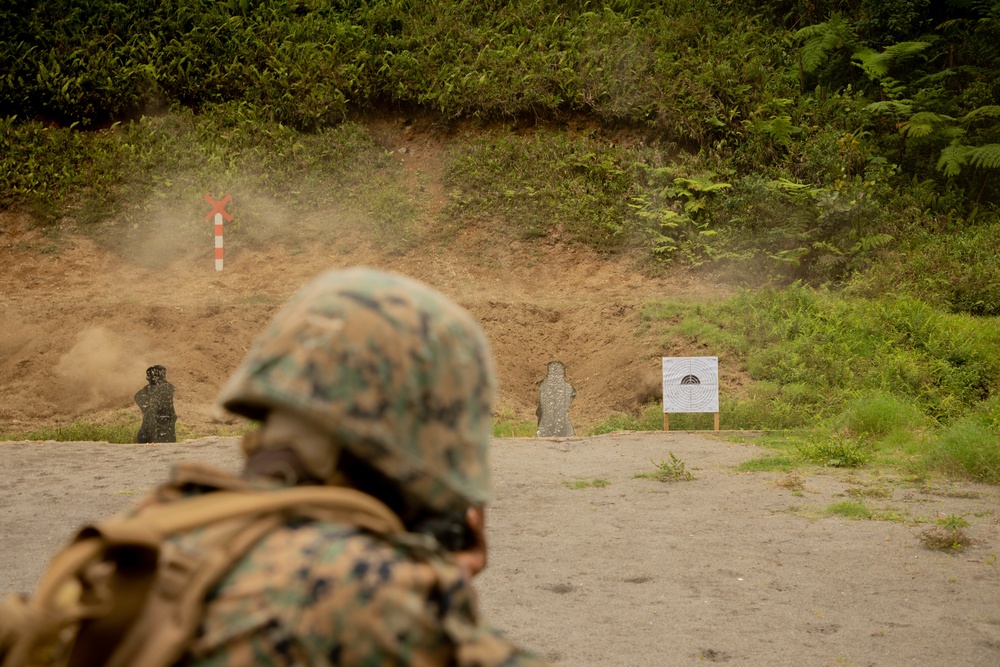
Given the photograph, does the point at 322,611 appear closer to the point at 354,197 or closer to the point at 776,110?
the point at 354,197

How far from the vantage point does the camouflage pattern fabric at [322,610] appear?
1075 millimetres

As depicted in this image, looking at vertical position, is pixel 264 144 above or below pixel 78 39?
below

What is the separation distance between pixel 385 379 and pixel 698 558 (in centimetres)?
630

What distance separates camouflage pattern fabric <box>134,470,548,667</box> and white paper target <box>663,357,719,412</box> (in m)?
12.6

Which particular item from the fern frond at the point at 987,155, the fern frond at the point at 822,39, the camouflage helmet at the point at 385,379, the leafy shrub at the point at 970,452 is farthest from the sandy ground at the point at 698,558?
the fern frond at the point at 822,39

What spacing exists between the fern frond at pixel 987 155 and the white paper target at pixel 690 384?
31.8 feet

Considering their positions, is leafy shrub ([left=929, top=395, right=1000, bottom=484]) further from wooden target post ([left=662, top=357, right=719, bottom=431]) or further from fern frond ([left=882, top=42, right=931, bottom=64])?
fern frond ([left=882, top=42, right=931, bottom=64])

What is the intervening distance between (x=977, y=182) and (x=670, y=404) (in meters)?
11.7

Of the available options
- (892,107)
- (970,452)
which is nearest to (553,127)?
(892,107)

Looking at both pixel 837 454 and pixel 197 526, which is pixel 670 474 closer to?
pixel 837 454

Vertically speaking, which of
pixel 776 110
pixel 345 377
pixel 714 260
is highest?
pixel 776 110

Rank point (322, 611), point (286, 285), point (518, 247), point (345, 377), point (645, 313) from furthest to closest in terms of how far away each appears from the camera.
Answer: point (518, 247)
point (286, 285)
point (645, 313)
point (345, 377)
point (322, 611)

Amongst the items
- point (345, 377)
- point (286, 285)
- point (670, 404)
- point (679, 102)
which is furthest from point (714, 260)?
point (345, 377)

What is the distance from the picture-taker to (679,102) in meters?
22.0
